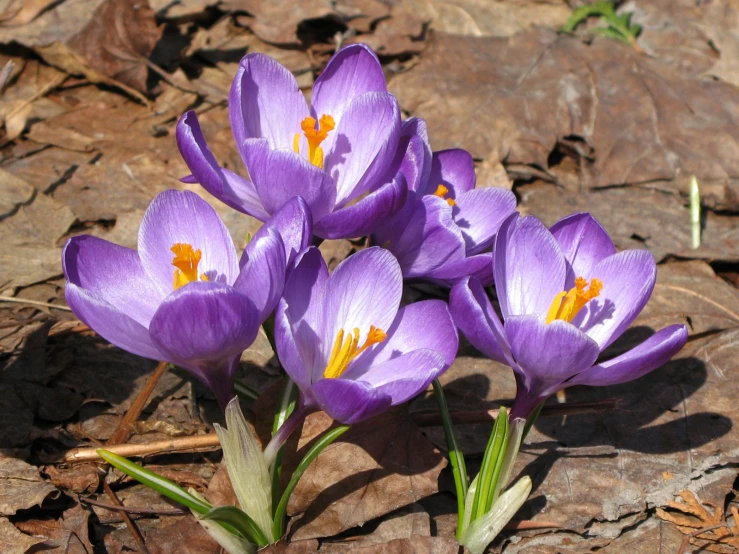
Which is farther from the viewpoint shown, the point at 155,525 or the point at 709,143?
the point at 709,143

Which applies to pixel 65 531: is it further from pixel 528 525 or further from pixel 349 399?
pixel 528 525

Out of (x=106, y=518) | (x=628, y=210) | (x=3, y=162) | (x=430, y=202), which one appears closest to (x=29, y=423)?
(x=106, y=518)

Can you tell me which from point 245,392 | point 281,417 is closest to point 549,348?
point 281,417

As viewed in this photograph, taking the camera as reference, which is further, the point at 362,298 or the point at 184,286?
the point at 362,298

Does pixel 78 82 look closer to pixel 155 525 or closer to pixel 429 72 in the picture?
pixel 429 72

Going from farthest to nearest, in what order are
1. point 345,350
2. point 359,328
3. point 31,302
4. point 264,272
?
point 31,302
point 359,328
point 345,350
point 264,272

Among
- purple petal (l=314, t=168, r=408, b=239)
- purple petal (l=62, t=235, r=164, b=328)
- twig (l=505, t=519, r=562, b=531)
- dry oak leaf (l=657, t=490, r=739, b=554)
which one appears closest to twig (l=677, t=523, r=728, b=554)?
Result: dry oak leaf (l=657, t=490, r=739, b=554)

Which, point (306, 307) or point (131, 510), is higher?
point (306, 307)
